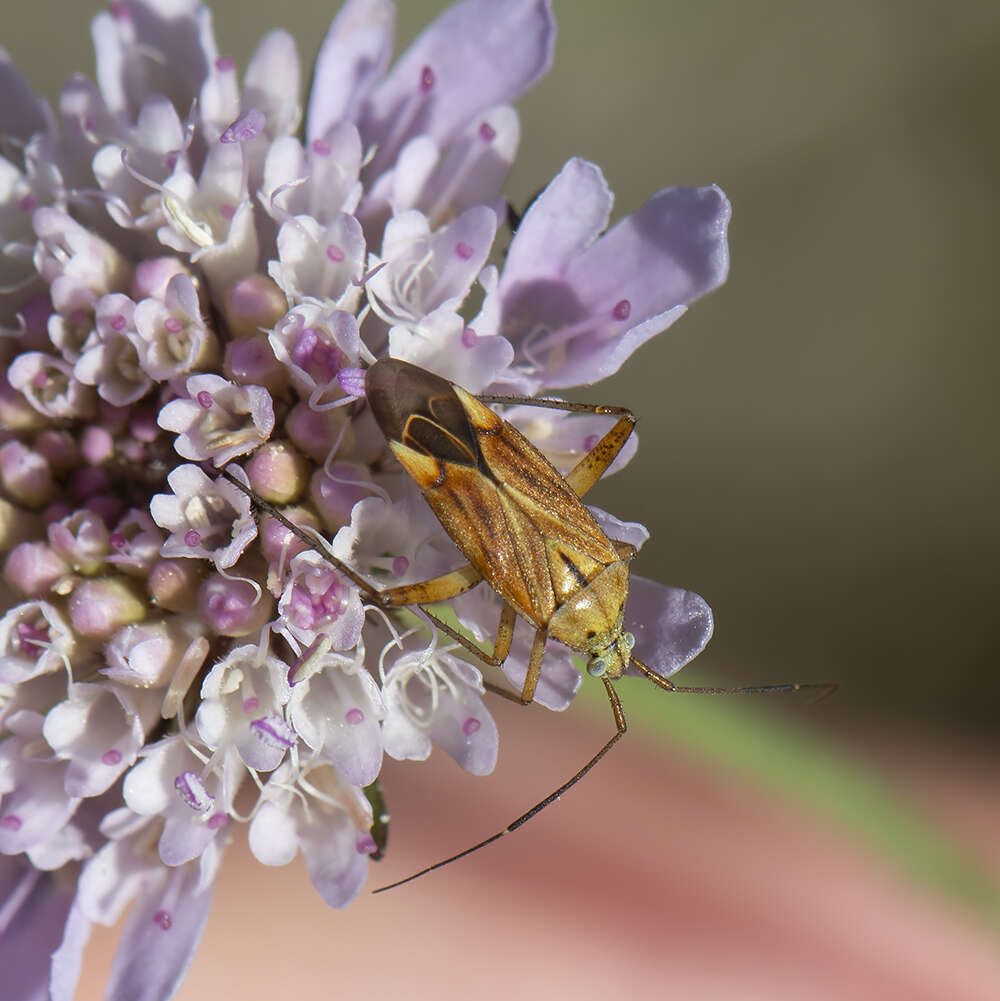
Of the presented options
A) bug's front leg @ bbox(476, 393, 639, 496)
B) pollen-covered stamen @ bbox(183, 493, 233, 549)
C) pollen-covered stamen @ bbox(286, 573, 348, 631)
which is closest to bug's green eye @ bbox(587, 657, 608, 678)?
bug's front leg @ bbox(476, 393, 639, 496)

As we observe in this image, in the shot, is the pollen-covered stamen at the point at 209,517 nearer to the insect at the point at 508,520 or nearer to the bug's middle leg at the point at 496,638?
the insect at the point at 508,520

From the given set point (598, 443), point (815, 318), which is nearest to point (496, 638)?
point (598, 443)

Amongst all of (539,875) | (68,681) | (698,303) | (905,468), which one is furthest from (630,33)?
(68,681)

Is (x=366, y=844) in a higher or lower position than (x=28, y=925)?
higher

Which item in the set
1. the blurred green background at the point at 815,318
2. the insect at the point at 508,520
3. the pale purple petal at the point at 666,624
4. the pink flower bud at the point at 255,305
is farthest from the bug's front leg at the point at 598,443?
the blurred green background at the point at 815,318

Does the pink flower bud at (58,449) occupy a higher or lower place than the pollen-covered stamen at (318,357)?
lower

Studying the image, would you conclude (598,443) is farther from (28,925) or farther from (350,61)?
(28,925)
